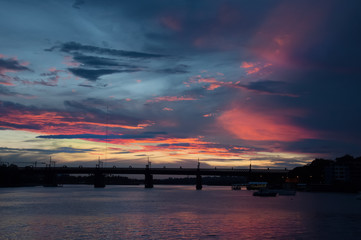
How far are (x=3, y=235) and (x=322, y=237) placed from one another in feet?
142

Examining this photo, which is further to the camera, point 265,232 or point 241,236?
point 265,232

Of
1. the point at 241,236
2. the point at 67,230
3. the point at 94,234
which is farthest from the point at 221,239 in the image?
the point at 67,230

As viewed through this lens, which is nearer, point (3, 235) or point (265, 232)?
point (3, 235)

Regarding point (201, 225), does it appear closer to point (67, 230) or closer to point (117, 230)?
point (117, 230)

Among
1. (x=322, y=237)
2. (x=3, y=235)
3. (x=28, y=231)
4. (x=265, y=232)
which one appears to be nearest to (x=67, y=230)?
(x=28, y=231)

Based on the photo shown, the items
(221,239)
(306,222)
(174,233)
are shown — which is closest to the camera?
(221,239)

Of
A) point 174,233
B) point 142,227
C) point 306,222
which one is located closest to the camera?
point 174,233

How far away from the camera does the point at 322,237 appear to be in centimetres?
5412

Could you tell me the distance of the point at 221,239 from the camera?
5250cm

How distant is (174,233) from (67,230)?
16.2 meters

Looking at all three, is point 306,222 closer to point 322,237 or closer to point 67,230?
point 322,237

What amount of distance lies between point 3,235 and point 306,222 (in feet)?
168

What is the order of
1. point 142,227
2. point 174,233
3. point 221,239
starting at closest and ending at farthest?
point 221,239, point 174,233, point 142,227

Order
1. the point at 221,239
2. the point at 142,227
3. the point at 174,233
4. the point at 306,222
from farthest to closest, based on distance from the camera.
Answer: the point at 306,222, the point at 142,227, the point at 174,233, the point at 221,239
